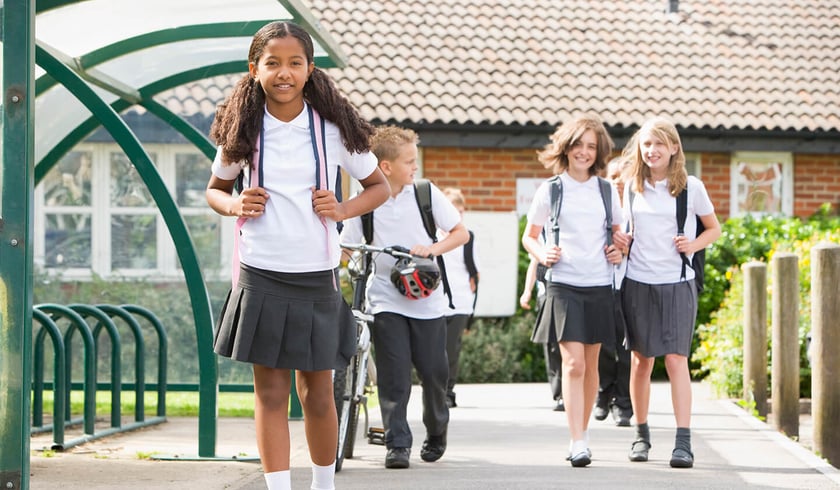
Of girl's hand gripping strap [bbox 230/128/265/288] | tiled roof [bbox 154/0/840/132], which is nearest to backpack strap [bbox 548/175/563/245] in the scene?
girl's hand gripping strap [bbox 230/128/265/288]

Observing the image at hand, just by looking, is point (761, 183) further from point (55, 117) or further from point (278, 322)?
point (278, 322)

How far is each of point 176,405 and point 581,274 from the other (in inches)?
196

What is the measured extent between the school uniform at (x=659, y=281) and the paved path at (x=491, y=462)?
69cm

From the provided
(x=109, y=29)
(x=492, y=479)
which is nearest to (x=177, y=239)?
(x=109, y=29)

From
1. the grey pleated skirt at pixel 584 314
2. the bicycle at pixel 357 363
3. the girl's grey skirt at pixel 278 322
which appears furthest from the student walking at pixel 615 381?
the girl's grey skirt at pixel 278 322

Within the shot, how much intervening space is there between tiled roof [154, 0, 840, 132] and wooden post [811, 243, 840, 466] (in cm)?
924

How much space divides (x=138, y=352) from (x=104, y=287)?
1.45 metres

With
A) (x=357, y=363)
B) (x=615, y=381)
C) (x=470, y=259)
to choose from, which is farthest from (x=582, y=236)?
(x=470, y=259)

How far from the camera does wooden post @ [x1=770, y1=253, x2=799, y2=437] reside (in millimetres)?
9109

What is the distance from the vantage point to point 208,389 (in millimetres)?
7254

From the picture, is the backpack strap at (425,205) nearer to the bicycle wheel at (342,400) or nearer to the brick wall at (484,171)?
the bicycle wheel at (342,400)

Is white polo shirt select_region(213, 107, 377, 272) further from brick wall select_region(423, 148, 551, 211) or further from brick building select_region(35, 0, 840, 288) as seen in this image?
brick wall select_region(423, 148, 551, 211)

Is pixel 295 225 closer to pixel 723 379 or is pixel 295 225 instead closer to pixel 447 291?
pixel 447 291

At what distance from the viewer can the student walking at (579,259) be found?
7285 millimetres
